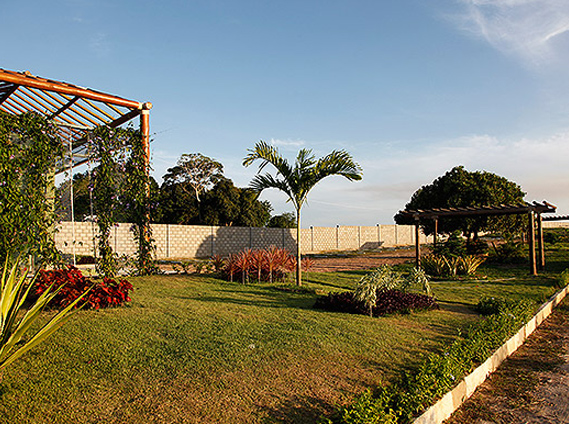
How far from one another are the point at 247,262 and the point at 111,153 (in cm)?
404

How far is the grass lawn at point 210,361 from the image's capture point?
2.90 metres

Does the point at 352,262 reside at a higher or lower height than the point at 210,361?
lower

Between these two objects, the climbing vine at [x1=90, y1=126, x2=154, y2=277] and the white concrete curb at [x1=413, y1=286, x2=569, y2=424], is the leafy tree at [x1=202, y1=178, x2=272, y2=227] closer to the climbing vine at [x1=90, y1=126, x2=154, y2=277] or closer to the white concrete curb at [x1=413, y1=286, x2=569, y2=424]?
the climbing vine at [x1=90, y1=126, x2=154, y2=277]

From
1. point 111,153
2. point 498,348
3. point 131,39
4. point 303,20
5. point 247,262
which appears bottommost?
point 498,348

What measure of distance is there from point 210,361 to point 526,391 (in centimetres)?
303

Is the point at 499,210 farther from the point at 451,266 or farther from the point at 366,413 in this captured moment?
the point at 366,413

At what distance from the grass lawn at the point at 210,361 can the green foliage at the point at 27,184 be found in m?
2.69

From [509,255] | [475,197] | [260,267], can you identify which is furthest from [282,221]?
[260,267]

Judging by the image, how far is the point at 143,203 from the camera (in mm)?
9680

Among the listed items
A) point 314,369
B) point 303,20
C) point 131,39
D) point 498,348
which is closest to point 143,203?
point 131,39

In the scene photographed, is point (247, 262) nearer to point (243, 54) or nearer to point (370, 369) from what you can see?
point (243, 54)

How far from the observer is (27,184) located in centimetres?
788

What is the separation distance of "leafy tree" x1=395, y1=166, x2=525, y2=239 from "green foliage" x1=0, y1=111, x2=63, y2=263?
70.0 feet

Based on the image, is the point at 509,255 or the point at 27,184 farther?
the point at 509,255
